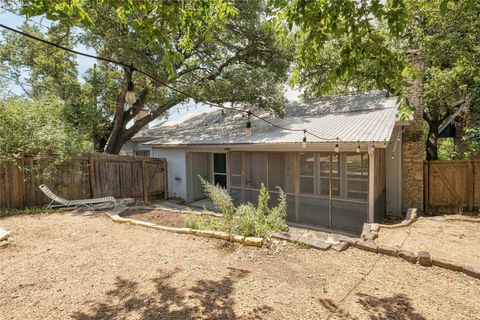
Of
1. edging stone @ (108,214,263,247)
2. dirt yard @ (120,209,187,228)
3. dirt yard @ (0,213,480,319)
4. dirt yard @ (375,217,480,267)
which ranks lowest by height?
dirt yard @ (375,217,480,267)

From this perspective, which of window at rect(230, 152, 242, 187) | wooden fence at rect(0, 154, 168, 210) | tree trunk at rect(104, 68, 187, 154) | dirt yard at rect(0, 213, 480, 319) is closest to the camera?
dirt yard at rect(0, 213, 480, 319)

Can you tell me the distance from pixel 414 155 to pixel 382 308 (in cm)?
714

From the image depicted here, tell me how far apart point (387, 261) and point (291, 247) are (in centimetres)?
153

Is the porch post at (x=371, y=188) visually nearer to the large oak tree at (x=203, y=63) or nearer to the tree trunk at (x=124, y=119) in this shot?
the large oak tree at (x=203, y=63)

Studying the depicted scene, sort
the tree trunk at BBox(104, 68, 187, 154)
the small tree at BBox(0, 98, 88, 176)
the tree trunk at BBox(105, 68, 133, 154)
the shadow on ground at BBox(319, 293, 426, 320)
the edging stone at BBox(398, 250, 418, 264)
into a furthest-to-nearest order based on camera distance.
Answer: the tree trunk at BBox(104, 68, 187, 154)
the tree trunk at BBox(105, 68, 133, 154)
the small tree at BBox(0, 98, 88, 176)
the edging stone at BBox(398, 250, 418, 264)
the shadow on ground at BBox(319, 293, 426, 320)

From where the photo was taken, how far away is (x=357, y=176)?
795 cm

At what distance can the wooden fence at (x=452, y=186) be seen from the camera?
8289 mm

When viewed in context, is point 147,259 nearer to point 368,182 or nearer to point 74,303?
point 74,303

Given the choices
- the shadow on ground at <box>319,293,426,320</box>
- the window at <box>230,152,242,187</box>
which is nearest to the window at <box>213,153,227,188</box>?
the window at <box>230,152,242,187</box>

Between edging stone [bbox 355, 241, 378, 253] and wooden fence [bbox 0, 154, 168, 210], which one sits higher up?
wooden fence [bbox 0, 154, 168, 210]

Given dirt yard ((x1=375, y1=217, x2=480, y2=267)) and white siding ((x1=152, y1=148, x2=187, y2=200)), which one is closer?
dirt yard ((x1=375, y1=217, x2=480, y2=267))

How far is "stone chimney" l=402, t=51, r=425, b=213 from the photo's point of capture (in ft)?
27.8

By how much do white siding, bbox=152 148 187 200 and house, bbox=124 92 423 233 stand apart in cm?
4

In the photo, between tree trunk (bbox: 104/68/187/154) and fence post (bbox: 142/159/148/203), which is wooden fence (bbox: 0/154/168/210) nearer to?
fence post (bbox: 142/159/148/203)
